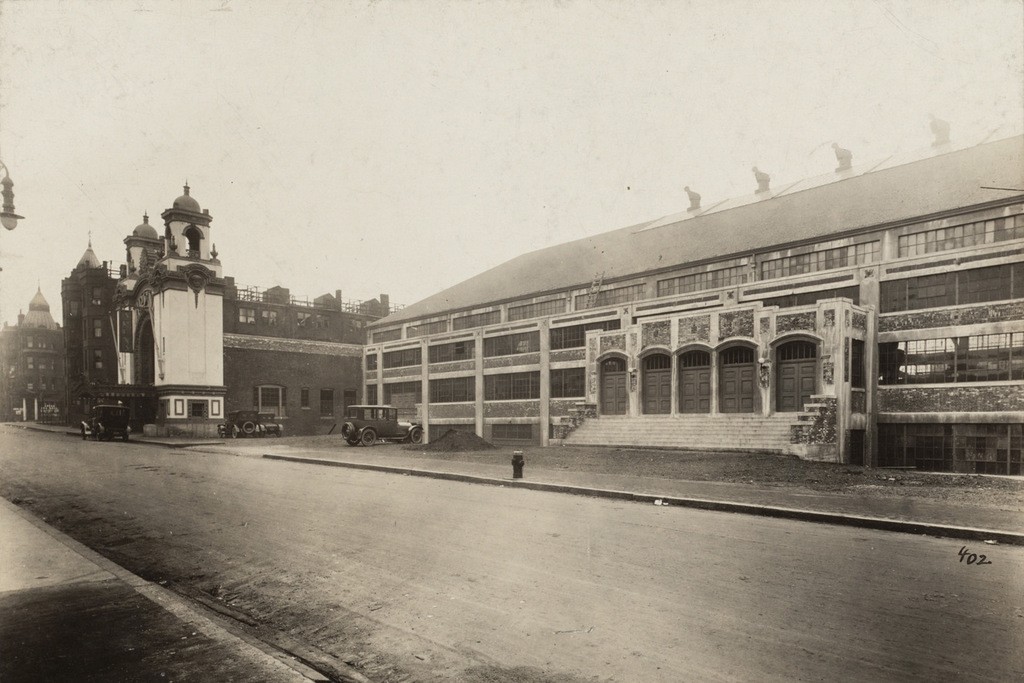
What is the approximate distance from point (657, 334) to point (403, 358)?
22.1 metres

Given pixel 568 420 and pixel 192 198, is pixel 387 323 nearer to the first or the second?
pixel 192 198

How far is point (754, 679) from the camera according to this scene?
4.34 metres

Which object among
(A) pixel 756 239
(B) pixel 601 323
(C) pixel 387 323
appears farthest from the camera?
(C) pixel 387 323

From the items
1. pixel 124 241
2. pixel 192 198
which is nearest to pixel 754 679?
pixel 192 198

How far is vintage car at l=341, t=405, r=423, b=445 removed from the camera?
30406 millimetres

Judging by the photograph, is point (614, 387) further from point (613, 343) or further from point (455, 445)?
point (455, 445)

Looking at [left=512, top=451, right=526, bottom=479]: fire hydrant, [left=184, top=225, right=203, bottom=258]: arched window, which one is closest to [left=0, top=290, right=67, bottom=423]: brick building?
[left=184, top=225, right=203, bottom=258]: arched window

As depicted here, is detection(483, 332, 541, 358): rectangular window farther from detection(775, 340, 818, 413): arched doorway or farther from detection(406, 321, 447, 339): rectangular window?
detection(775, 340, 818, 413): arched doorway

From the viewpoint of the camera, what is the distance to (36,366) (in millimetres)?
81188

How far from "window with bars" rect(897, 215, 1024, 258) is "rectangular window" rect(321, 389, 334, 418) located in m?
41.6

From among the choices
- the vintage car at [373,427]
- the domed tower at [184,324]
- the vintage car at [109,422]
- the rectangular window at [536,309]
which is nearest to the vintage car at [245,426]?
the domed tower at [184,324]

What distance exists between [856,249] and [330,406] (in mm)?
40319

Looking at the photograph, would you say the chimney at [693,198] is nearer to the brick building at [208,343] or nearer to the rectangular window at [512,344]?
the rectangular window at [512,344]

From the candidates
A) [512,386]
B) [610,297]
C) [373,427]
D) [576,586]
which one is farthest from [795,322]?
[576,586]
